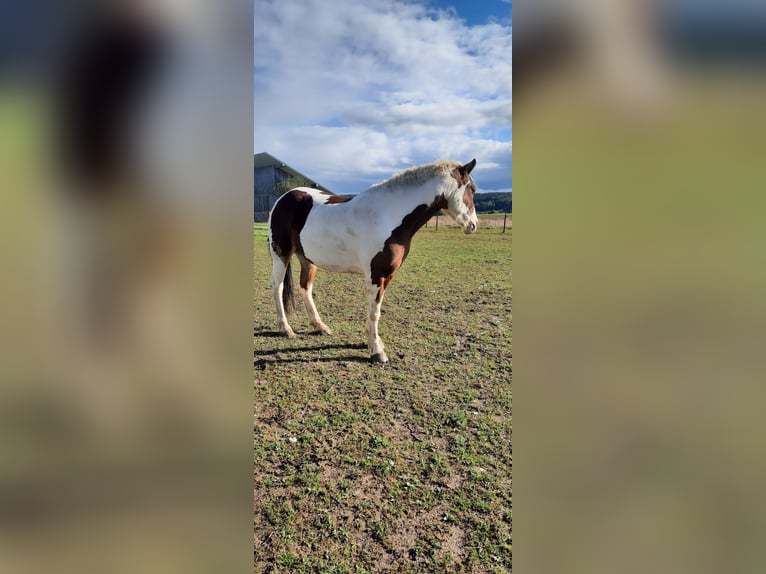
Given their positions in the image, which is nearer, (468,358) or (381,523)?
(381,523)

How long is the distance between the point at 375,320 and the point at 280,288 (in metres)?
1.47

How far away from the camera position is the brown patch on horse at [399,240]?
4027 mm

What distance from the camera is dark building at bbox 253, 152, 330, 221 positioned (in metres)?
23.5

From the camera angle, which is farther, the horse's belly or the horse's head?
the horse's belly

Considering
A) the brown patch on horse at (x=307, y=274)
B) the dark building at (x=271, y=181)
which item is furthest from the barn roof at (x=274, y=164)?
the brown patch on horse at (x=307, y=274)

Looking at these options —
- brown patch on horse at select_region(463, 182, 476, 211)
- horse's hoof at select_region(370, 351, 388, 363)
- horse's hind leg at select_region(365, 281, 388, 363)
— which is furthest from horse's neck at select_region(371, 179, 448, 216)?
horse's hoof at select_region(370, 351, 388, 363)
